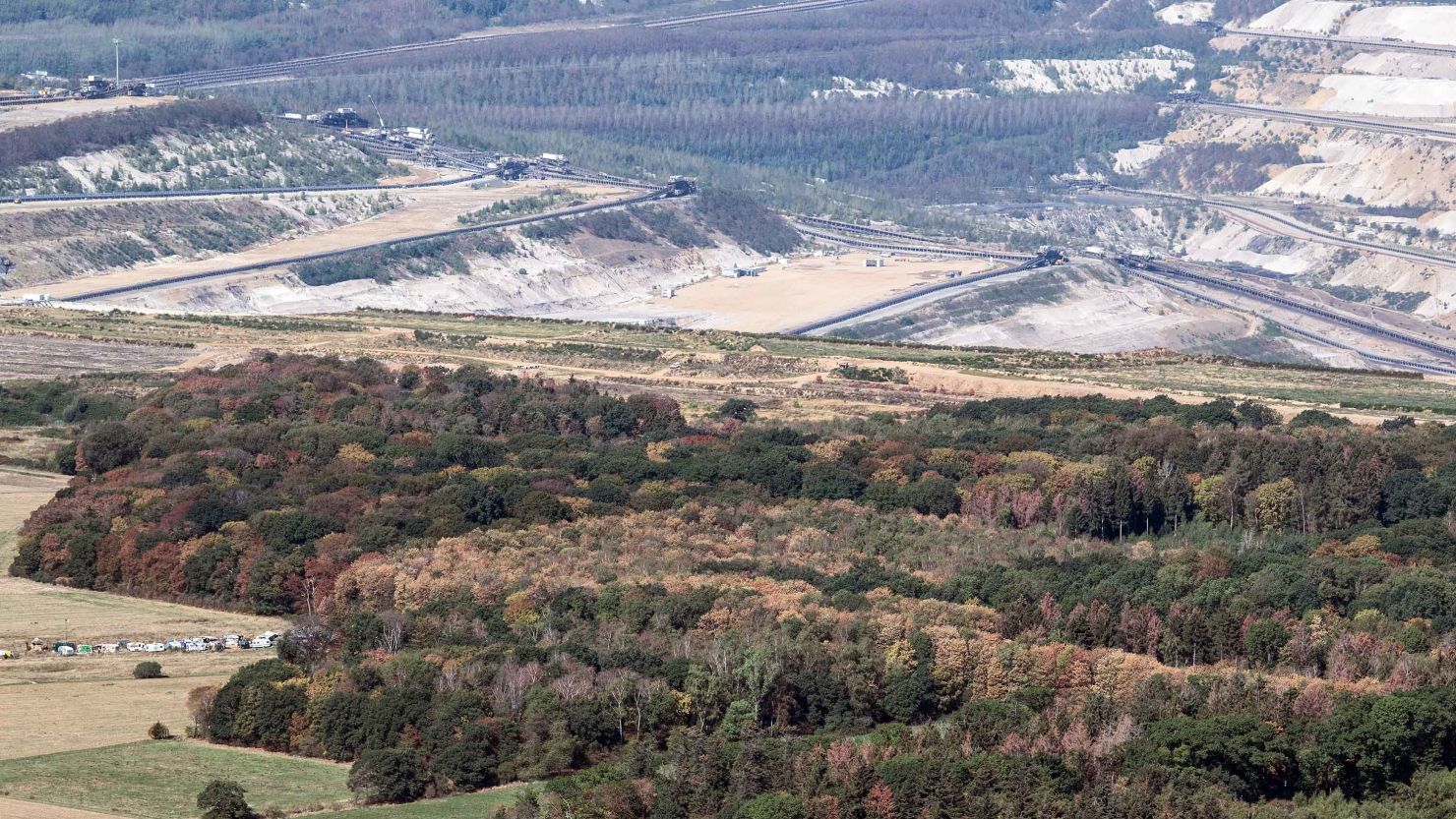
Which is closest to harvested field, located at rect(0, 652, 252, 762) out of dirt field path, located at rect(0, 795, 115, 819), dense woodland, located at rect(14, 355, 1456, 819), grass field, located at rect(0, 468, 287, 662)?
dense woodland, located at rect(14, 355, 1456, 819)

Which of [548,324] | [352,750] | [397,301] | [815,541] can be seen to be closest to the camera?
[352,750]

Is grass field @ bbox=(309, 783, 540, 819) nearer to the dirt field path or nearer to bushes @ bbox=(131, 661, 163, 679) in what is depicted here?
the dirt field path

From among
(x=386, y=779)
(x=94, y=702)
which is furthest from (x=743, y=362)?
(x=386, y=779)

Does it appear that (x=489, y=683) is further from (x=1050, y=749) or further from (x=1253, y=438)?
(x=1253, y=438)

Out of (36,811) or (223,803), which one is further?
(223,803)

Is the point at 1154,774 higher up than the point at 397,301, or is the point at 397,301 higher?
the point at 1154,774

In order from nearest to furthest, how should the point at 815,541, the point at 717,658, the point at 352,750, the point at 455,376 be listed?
the point at 352,750, the point at 717,658, the point at 815,541, the point at 455,376

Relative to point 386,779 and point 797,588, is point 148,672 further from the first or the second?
point 797,588

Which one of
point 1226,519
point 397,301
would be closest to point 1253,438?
point 1226,519
